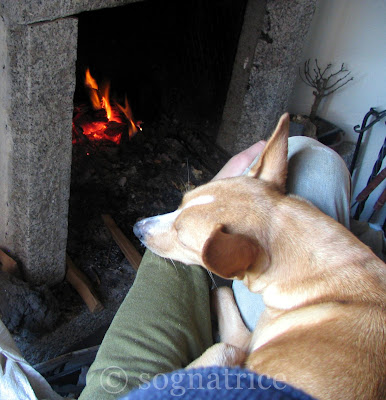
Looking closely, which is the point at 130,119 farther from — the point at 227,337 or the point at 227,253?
the point at 227,253

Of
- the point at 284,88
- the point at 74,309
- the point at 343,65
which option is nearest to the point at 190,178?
the point at 284,88

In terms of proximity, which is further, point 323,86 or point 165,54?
point 323,86

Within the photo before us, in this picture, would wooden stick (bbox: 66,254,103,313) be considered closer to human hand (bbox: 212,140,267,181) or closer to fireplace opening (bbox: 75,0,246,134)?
human hand (bbox: 212,140,267,181)

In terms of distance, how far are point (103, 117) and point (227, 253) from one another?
7.00 feet

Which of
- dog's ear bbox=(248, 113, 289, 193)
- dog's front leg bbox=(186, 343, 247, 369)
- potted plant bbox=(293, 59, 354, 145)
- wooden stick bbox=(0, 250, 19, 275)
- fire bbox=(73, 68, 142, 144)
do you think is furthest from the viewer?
potted plant bbox=(293, 59, 354, 145)

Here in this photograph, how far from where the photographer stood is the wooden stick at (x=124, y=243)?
2475mm

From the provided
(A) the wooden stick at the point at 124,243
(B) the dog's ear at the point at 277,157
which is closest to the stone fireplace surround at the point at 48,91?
(A) the wooden stick at the point at 124,243

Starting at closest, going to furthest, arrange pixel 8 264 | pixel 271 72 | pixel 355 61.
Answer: pixel 8 264
pixel 271 72
pixel 355 61

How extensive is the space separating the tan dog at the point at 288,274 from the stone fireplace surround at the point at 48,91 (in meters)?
0.64

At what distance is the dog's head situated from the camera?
113 cm

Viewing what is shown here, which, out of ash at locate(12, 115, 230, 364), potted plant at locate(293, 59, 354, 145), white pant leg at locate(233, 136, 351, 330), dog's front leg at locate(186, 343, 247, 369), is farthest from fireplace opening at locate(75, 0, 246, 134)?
dog's front leg at locate(186, 343, 247, 369)

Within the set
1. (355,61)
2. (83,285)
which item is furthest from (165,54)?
(83,285)

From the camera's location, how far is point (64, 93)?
170 cm

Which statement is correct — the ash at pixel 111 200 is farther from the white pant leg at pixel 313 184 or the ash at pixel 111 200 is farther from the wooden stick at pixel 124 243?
the white pant leg at pixel 313 184
